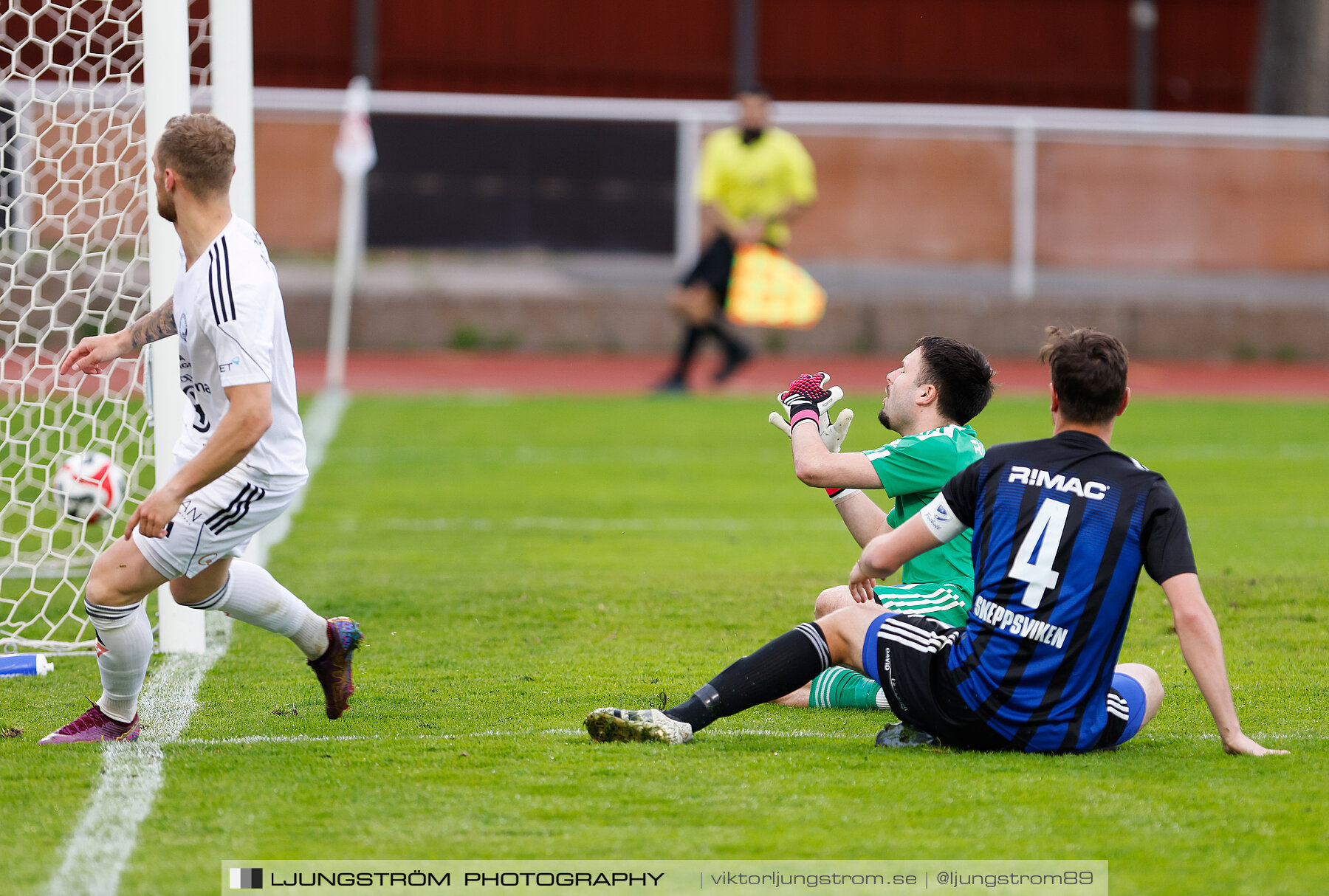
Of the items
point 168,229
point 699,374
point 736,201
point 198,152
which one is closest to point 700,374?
point 699,374

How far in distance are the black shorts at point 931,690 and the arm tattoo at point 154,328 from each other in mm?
2161

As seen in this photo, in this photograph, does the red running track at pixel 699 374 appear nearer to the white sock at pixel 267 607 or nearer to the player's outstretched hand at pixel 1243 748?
the white sock at pixel 267 607

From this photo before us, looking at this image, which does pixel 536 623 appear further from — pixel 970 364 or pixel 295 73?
pixel 295 73

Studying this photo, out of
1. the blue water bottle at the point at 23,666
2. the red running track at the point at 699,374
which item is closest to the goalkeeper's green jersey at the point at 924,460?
the blue water bottle at the point at 23,666

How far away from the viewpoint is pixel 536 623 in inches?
236

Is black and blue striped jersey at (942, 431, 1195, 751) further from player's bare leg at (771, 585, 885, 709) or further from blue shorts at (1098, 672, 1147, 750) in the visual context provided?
player's bare leg at (771, 585, 885, 709)

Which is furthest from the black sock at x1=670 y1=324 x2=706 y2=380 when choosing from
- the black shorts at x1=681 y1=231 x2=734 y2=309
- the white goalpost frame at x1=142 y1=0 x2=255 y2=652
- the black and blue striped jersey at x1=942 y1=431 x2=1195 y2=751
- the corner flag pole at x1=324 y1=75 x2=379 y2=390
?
the black and blue striped jersey at x1=942 y1=431 x2=1195 y2=751

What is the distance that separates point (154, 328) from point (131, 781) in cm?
133

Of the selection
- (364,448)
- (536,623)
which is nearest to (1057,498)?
(536,623)

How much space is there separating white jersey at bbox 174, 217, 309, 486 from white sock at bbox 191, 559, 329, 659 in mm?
368

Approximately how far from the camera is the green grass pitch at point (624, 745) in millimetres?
3316

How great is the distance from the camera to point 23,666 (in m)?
Result: 5.20

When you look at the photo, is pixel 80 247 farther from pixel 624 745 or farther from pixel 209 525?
pixel 624 745

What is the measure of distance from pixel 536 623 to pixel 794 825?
2.70 metres
